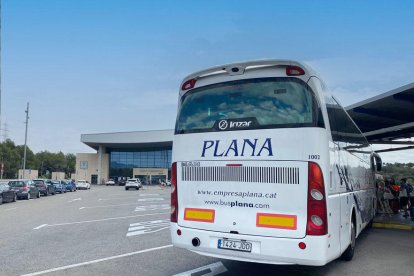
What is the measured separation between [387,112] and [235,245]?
12707mm

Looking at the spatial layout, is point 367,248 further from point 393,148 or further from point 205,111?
point 393,148

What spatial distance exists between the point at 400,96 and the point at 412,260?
623 cm

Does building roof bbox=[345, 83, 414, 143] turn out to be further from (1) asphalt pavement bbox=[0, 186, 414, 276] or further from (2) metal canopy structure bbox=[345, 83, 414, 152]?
(1) asphalt pavement bbox=[0, 186, 414, 276]

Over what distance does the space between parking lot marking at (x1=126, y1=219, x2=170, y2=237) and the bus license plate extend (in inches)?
229

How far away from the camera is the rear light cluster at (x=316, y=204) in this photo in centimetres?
539

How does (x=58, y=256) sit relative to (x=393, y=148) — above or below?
below

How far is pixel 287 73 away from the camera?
229 inches

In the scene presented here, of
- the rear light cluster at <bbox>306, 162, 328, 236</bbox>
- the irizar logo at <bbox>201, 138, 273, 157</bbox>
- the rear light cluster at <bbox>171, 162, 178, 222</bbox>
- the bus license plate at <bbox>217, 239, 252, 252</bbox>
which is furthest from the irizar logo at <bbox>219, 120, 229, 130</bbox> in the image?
the bus license plate at <bbox>217, 239, 252, 252</bbox>

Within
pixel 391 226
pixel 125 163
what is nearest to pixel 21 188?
pixel 391 226

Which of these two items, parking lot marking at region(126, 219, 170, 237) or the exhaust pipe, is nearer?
the exhaust pipe

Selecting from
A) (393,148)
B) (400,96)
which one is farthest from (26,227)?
(393,148)

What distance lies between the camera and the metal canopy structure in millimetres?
12531

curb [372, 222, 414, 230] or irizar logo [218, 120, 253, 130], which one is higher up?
irizar logo [218, 120, 253, 130]

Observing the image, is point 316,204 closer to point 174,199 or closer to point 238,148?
point 238,148
